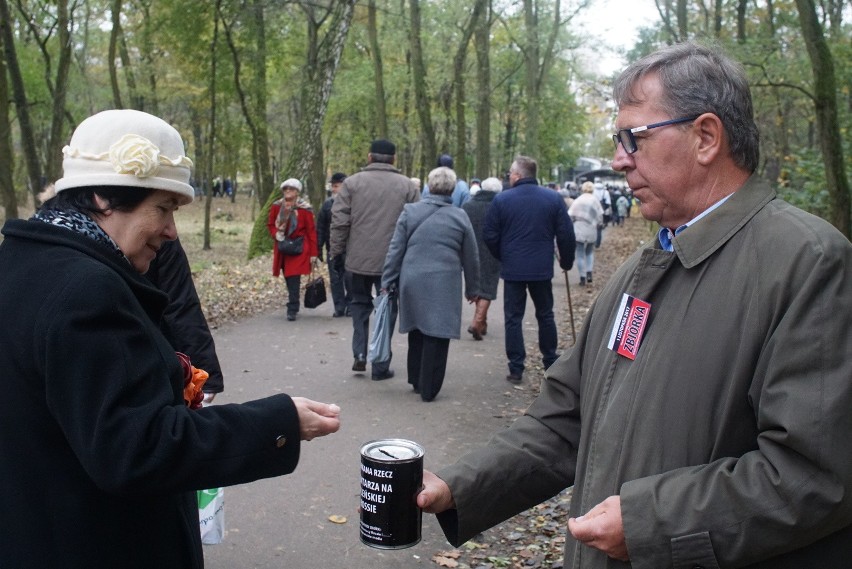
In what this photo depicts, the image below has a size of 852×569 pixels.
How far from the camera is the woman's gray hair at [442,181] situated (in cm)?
843

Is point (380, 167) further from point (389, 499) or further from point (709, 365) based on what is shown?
point (709, 365)

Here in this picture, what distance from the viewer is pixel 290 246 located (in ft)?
41.0

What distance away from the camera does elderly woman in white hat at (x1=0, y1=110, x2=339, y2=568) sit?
1.99m

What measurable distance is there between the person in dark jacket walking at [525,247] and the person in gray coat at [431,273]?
73 cm

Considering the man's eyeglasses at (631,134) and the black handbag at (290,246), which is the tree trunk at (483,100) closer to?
the black handbag at (290,246)

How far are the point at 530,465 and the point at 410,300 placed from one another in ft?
19.0

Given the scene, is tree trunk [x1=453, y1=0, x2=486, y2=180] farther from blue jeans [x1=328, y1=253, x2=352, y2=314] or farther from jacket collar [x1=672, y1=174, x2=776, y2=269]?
jacket collar [x1=672, y1=174, x2=776, y2=269]

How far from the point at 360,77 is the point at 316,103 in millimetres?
20162

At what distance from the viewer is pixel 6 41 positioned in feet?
47.8

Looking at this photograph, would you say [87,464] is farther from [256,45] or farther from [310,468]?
[256,45]

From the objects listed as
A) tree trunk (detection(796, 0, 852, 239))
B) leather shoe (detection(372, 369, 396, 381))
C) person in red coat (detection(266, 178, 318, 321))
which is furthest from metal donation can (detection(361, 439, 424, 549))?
person in red coat (detection(266, 178, 318, 321))

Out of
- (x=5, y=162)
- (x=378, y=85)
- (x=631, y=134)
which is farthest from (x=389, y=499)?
(x=378, y=85)

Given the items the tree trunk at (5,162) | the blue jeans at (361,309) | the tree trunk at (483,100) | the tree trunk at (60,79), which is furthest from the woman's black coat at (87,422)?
the tree trunk at (483,100)

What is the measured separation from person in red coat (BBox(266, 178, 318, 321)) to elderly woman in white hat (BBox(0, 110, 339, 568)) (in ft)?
33.5
